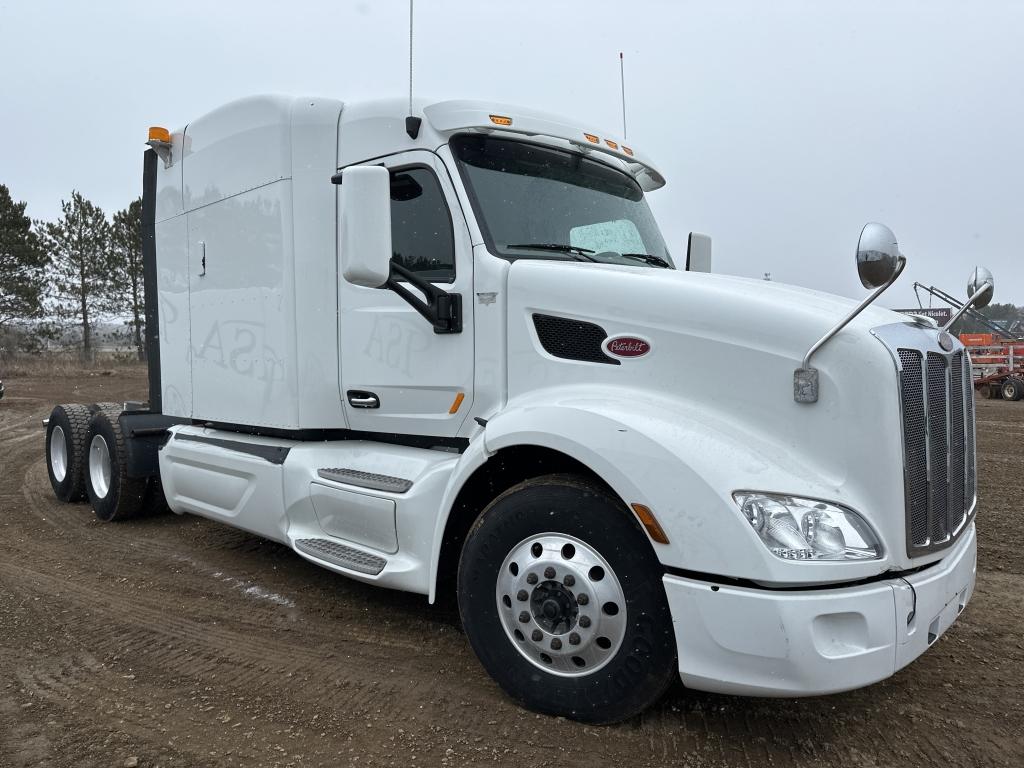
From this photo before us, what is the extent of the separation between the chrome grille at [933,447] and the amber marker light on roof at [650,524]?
35.6 inches

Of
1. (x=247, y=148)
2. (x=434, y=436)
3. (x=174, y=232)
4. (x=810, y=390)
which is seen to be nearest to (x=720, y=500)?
(x=810, y=390)

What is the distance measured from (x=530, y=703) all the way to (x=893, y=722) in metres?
1.52

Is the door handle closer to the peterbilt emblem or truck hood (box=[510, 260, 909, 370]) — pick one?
truck hood (box=[510, 260, 909, 370])

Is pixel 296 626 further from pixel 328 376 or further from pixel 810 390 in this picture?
pixel 810 390

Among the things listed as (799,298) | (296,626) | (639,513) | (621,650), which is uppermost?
(799,298)

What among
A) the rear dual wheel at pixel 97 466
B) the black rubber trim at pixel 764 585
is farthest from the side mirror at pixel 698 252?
the rear dual wheel at pixel 97 466

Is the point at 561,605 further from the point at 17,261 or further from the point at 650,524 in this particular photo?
the point at 17,261

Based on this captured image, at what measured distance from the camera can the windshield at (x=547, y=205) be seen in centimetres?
389

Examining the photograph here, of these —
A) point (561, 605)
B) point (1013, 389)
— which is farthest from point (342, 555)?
point (1013, 389)

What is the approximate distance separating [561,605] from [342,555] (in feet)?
5.40

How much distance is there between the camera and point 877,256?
2566mm

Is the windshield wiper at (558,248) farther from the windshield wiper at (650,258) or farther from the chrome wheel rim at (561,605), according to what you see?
the chrome wheel rim at (561,605)

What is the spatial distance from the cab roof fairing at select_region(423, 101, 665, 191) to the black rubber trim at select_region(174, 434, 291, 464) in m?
2.21

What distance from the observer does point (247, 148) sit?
499 cm
